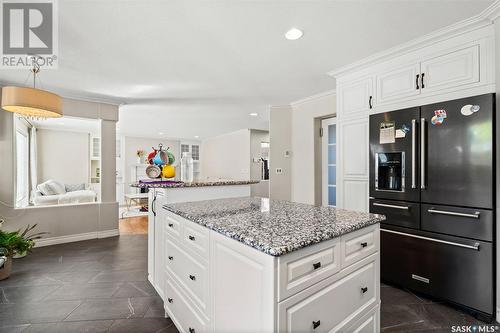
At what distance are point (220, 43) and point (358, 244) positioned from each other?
80.6 inches

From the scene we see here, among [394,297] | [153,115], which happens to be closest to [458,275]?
[394,297]

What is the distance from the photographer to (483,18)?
184cm

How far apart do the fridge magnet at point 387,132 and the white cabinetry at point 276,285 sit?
1.26m

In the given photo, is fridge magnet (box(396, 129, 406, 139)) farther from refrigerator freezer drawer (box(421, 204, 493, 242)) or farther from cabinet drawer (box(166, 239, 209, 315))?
cabinet drawer (box(166, 239, 209, 315))

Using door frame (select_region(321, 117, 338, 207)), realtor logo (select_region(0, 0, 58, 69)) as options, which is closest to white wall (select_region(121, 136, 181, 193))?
realtor logo (select_region(0, 0, 58, 69))

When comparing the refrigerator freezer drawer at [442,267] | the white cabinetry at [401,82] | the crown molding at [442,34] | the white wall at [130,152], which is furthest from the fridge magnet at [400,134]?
the white wall at [130,152]

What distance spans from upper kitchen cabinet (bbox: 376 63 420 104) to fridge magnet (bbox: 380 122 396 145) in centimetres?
29

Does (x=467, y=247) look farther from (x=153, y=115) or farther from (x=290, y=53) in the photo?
(x=153, y=115)

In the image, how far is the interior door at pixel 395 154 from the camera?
216 cm

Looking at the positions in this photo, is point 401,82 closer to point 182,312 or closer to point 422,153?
point 422,153

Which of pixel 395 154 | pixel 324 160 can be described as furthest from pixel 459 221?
pixel 324 160

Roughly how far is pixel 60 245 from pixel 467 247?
5.11 m

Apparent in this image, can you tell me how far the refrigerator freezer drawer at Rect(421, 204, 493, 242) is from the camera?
179 centimetres

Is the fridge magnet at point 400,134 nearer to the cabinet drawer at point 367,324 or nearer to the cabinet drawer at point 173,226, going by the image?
the cabinet drawer at point 367,324
